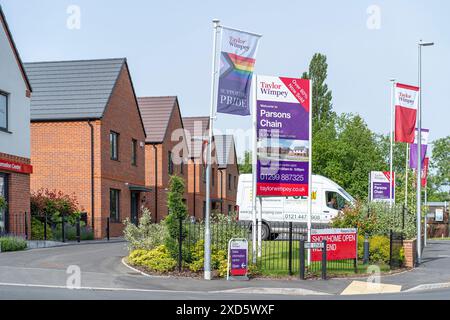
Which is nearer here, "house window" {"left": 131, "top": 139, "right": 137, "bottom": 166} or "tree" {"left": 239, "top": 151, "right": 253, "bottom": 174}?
"house window" {"left": 131, "top": 139, "right": 137, "bottom": 166}

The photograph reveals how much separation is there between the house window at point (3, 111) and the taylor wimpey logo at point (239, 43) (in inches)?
487

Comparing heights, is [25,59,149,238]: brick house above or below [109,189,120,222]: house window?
above

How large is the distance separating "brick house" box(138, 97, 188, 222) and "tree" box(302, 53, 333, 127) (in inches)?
1198

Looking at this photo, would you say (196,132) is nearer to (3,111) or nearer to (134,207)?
(134,207)

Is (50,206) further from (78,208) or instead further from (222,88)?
(222,88)

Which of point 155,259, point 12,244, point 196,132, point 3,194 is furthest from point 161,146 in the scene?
point 155,259

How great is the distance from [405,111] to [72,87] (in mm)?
18076

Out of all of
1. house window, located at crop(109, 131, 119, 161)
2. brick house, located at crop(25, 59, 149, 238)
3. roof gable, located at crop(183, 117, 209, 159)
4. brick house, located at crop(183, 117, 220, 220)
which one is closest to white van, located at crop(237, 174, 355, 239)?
brick house, located at crop(25, 59, 149, 238)

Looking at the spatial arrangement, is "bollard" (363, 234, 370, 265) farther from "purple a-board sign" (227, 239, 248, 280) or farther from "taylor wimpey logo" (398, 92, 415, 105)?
"taylor wimpey logo" (398, 92, 415, 105)

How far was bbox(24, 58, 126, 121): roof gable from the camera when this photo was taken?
32.8m

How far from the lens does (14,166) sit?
84.2 ft

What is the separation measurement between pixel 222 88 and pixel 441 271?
917cm

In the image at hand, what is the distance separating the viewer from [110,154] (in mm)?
33750

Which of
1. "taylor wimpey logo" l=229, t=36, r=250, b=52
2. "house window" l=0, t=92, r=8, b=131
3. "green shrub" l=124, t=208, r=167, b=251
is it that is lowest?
"green shrub" l=124, t=208, r=167, b=251
